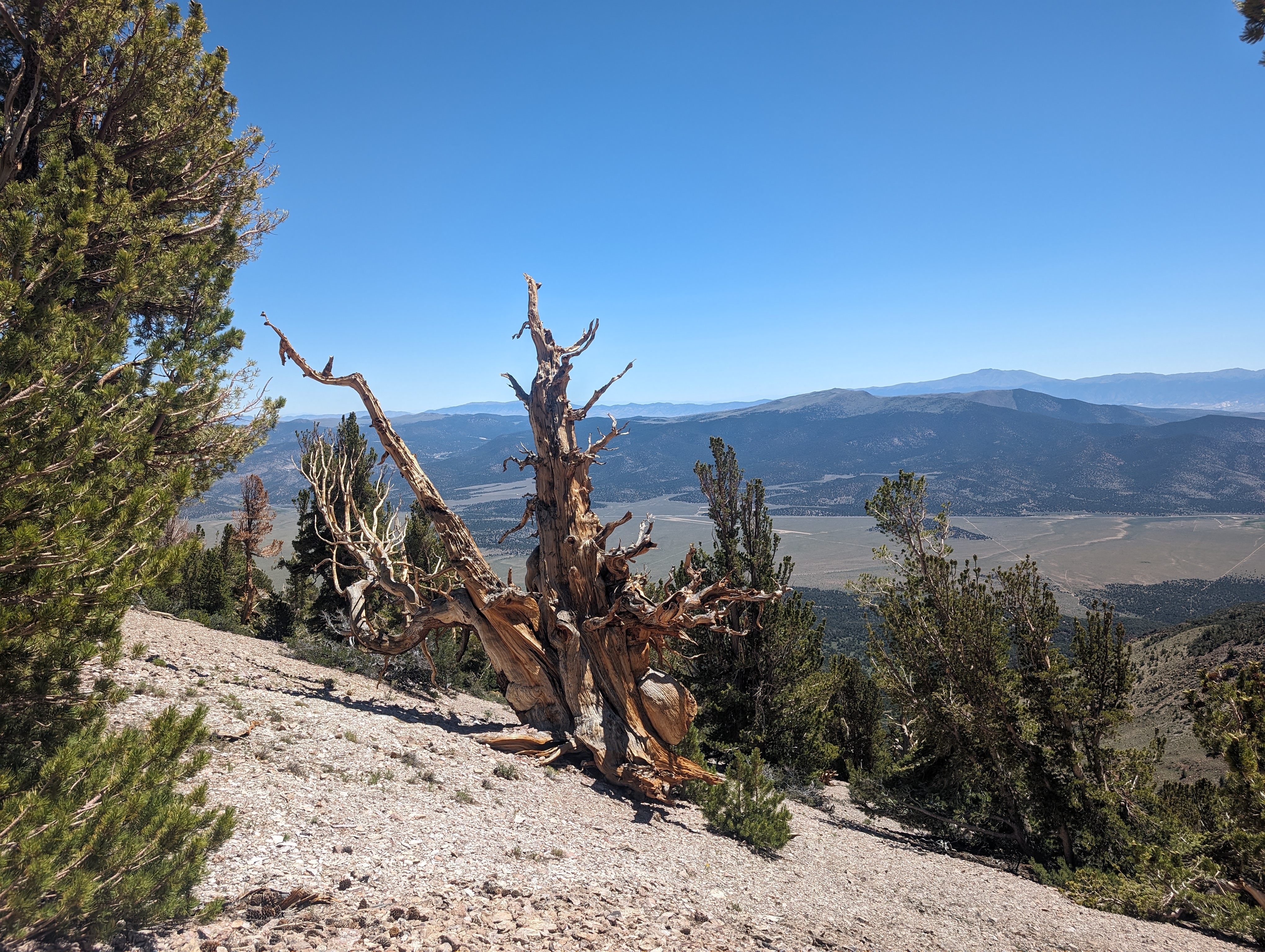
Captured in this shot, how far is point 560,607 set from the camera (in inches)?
392

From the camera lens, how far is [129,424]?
465 cm

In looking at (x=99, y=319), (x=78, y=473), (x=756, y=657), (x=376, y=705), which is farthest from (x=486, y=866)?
(x=756, y=657)

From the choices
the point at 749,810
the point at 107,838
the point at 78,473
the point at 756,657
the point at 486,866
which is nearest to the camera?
the point at 107,838

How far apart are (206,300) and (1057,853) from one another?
16.4 metres

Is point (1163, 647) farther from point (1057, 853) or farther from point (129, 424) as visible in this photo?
point (129, 424)

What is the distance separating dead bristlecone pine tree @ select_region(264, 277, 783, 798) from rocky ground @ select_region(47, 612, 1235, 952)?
78 centimetres

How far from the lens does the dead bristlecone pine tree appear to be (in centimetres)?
945

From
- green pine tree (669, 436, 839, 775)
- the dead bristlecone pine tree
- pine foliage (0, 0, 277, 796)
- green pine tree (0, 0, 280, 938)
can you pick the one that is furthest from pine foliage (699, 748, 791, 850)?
pine foliage (0, 0, 277, 796)

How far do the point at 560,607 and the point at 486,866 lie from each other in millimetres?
4887

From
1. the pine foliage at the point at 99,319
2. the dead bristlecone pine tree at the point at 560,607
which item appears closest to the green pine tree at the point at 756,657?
the dead bristlecone pine tree at the point at 560,607

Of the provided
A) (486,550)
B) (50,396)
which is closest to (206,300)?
(50,396)

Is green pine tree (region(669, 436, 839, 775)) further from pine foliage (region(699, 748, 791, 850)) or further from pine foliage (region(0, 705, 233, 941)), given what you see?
pine foliage (region(0, 705, 233, 941))

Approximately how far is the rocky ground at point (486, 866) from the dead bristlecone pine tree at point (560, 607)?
785mm

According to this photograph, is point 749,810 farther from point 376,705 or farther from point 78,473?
point 78,473
